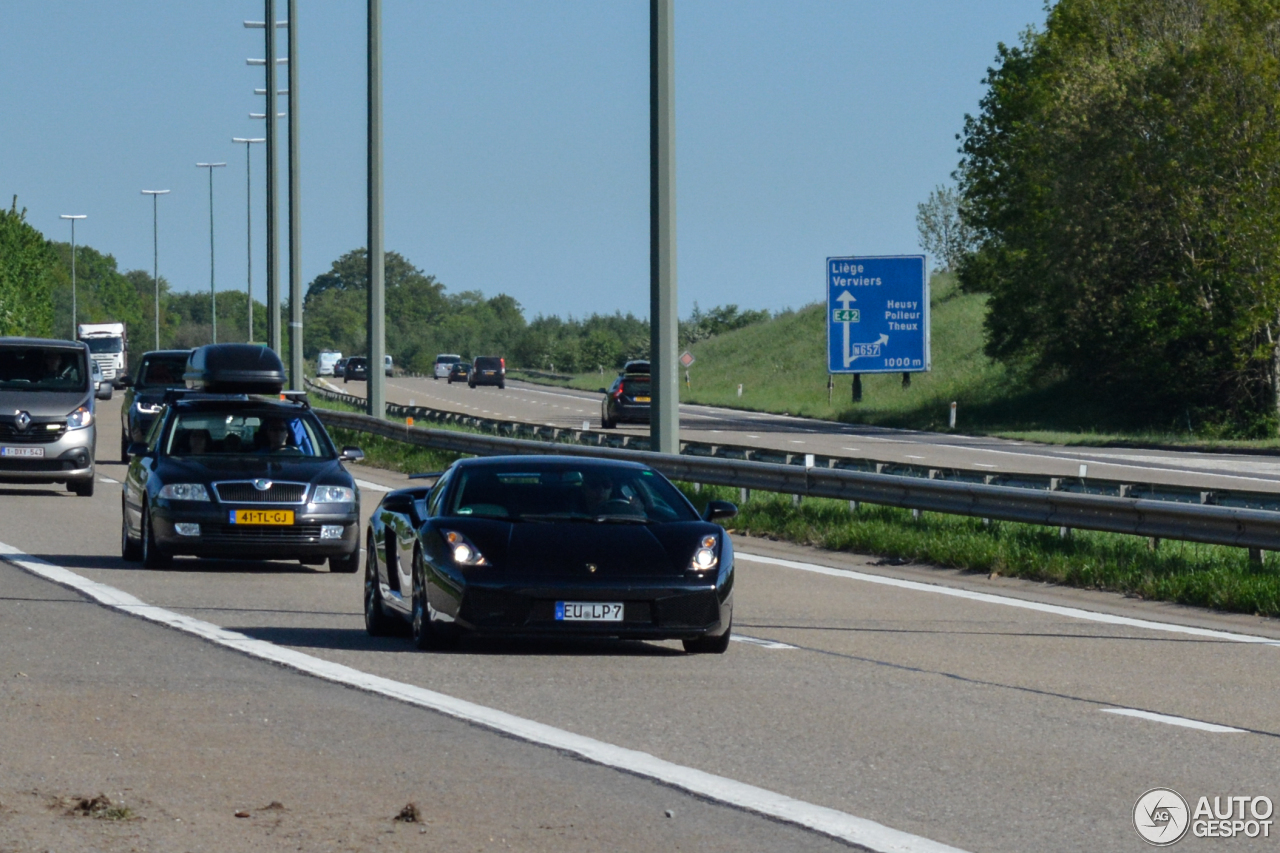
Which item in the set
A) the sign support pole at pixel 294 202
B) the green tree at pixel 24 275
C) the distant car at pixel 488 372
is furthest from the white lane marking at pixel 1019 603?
the green tree at pixel 24 275

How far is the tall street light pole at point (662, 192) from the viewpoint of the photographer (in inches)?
851

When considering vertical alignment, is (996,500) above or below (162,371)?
below

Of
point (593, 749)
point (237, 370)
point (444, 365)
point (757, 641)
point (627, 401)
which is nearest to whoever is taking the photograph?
point (593, 749)

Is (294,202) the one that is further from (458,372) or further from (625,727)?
(458,372)

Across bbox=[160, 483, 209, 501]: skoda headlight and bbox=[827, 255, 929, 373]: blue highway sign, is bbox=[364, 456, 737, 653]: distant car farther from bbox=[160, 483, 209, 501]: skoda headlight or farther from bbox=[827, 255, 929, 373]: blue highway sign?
bbox=[827, 255, 929, 373]: blue highway sign

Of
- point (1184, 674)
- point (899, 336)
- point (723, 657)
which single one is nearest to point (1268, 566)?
point (1184, 674)

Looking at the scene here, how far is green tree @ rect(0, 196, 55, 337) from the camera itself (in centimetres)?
11188

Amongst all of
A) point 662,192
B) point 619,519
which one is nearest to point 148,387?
point 662,192

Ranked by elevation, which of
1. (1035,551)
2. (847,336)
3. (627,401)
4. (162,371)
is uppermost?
(847,336)

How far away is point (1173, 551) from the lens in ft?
56.0

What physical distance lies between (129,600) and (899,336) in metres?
36.2

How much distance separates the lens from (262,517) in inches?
666

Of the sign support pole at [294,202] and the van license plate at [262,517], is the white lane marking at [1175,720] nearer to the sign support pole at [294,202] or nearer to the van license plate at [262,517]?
the van license plate at [262,517]

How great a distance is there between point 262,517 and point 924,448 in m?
32.1
